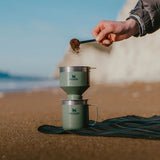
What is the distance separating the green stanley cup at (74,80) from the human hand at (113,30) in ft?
1.59

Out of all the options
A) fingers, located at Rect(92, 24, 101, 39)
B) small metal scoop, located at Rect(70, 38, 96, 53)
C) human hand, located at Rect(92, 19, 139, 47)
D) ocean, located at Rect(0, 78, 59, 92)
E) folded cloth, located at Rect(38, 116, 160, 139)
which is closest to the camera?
folded cloth, located at Rect(38, 116, 160, 139)

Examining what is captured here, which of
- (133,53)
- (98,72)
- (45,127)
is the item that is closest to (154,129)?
(45,127)

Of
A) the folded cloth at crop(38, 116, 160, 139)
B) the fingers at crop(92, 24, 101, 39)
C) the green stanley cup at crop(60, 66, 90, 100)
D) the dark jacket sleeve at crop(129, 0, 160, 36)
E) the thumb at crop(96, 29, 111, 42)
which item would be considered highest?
the dark jacket sleeve at crop(129, 0, 160, 36)

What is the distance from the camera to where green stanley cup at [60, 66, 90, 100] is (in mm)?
3410

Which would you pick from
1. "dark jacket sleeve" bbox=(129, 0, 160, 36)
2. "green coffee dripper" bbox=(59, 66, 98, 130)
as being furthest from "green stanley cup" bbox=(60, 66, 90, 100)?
"dark jacket sleeve" bbox=(129, 0, 160, 36)

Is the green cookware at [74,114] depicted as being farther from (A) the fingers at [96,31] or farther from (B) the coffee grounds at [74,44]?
(A) the fingers at [96,31]

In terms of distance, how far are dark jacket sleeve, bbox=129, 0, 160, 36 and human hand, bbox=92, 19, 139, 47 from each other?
0.29 feet

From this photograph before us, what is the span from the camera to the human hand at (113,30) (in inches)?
125

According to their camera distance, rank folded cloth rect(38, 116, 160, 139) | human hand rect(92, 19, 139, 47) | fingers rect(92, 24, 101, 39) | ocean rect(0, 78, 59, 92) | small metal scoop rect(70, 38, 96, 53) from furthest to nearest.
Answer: ocean rect(0, 78, 59, 92), small metal scoop rect(70, 38, 96, 53), fingers rect(92, 24, 101, 39), human hand rect(92, 19, 139, 47), folded cloth rect(38, 116, 160, 139)

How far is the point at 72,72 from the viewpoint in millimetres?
3426

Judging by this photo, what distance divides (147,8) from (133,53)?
21.5 m

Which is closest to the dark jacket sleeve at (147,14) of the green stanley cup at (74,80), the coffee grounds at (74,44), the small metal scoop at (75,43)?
the small metal scoop at (75,43)

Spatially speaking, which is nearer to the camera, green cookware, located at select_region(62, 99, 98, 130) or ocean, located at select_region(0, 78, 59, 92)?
green cookware, located at select_region(62, 99, 98, 130)

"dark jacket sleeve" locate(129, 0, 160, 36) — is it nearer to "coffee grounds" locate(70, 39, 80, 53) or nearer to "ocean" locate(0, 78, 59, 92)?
"coffee grounds" locate(70, 39, 80, 53)
